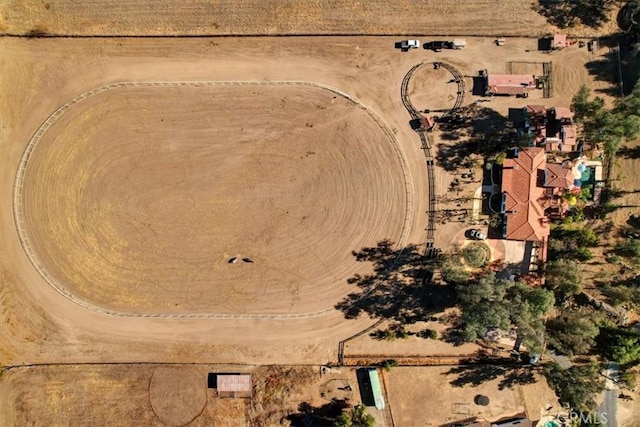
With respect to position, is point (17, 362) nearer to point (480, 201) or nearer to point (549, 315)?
point (480, 201)

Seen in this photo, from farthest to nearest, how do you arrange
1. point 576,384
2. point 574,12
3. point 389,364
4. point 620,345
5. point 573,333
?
point 574,12, point 389,364, point 620,345, point 573,333, point 576,384

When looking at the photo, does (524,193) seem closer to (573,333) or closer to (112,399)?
(573,333)

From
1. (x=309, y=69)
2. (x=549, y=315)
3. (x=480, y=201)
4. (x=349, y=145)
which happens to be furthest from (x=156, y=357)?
(x=549, y=315)

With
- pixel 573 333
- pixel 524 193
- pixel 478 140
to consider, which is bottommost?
pixel 573 333

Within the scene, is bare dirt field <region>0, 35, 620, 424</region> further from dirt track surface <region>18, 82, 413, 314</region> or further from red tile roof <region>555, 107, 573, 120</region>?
red tile roof <region>555, 107, 573, 120</region>

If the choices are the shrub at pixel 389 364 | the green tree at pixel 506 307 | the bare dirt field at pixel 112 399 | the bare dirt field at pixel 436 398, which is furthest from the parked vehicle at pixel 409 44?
the bare dirt field at pixel 112 399

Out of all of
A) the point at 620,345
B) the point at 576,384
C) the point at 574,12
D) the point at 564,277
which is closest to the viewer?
the point at 576,384

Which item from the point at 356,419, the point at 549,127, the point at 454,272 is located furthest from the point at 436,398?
the point at 549,127
